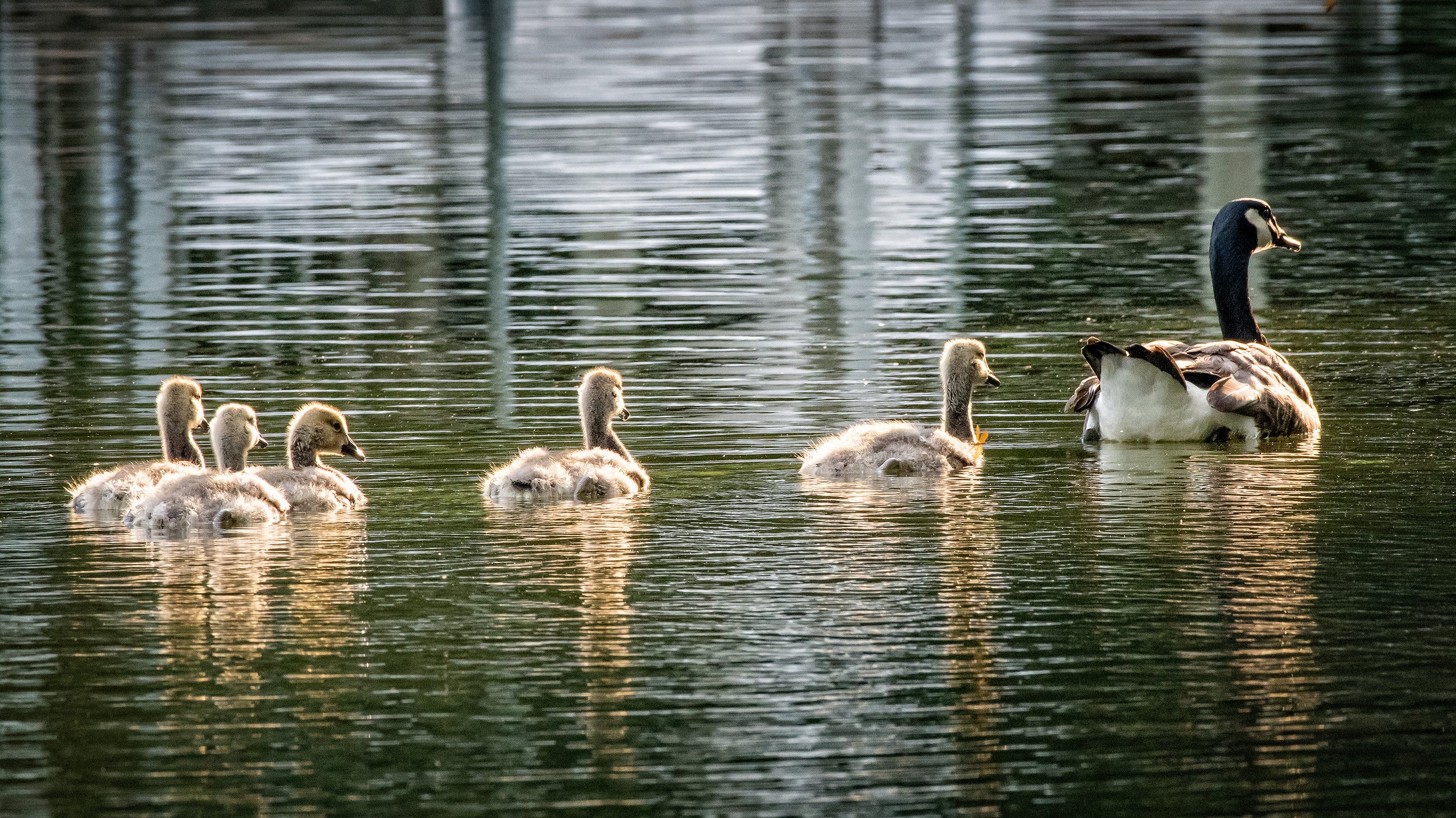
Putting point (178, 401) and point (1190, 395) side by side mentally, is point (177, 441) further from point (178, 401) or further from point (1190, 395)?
point (1190, 395)

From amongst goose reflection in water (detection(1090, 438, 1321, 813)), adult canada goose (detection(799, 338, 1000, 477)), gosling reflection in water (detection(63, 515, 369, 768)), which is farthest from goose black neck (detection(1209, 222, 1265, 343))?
gosling reflection in water (detection(63, 515, 369, 768))

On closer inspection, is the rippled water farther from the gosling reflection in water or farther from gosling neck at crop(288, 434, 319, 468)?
gosling neck at crop(288, 434, 319, 468)

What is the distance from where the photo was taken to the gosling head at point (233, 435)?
12422 millimetres

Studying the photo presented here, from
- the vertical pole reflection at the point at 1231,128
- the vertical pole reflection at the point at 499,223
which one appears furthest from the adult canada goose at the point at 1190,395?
the vertical pole reflection at the point at 1231,128

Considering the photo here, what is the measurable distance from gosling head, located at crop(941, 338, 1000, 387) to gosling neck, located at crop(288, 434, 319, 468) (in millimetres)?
3514

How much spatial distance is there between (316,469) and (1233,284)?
263 inches

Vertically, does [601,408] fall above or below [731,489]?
above

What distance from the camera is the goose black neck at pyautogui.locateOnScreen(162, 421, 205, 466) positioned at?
42.2 feet

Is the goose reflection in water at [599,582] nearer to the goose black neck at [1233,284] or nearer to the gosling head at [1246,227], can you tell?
the goose black neck at [1233,284]

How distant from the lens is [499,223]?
85.9ft

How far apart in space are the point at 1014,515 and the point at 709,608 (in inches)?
97.3

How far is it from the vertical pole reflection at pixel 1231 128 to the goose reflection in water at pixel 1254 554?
20.6ft

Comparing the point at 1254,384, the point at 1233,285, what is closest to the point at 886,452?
the point at 1254,384

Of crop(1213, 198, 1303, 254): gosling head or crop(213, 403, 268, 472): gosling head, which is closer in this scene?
crop(213, 403, 268, 472): gosling head
